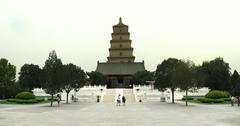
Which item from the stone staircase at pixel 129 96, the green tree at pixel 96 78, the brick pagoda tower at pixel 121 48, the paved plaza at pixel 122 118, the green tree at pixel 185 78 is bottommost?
the paved plaza at pixel 122 118

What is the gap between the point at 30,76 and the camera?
274ft

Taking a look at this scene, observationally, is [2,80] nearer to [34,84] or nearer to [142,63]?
[34,84]

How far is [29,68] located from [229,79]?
132 ft

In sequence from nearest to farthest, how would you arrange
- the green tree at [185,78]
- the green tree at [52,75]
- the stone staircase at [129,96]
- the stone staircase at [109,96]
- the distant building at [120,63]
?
the green tree at [52,75]
the green tree at [185,78]
the stone staircase at [129,96]
the stone staircase at [109,96]
the distant building at [120,63]

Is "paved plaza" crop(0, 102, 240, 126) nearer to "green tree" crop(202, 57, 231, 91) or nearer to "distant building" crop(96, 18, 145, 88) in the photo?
"green tree" crop(202, 57, 231, 91)

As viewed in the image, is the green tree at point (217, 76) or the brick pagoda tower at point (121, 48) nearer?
the green tree at point (217, 76)

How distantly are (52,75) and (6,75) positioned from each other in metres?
18.0

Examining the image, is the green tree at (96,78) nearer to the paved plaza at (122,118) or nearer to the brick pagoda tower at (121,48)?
the brick pagoda tower at (121,48)

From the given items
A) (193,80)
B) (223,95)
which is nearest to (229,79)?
(223,95)

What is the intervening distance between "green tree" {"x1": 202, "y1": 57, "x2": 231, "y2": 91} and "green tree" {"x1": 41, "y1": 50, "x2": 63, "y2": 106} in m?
39.8

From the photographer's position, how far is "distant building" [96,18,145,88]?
334ft

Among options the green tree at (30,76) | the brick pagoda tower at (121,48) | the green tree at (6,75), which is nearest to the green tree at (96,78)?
the green tree at (30,76)

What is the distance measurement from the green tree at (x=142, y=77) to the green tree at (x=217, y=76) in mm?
15624

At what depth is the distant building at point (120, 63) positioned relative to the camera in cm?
10194
